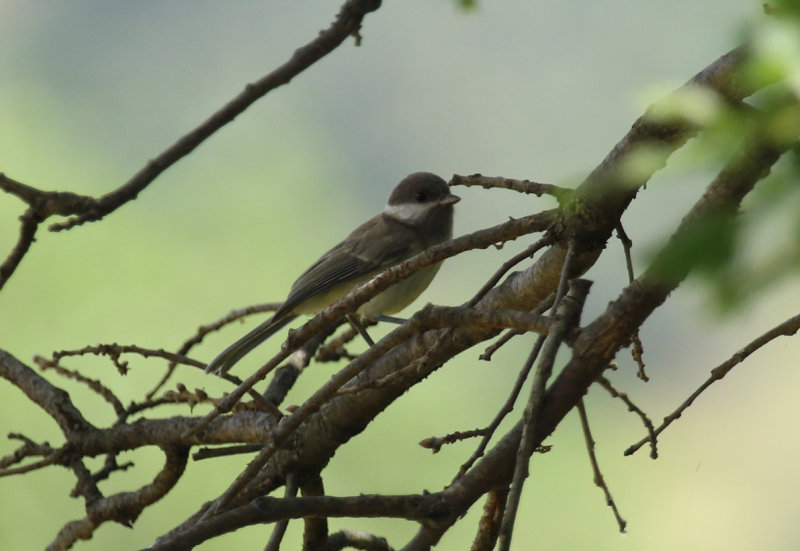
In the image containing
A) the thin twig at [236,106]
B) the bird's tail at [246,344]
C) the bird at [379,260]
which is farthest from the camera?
the bird at [379,260]

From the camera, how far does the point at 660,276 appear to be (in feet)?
2.86

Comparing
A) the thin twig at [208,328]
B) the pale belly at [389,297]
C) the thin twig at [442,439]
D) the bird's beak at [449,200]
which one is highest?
the bird's beak at [449,200]

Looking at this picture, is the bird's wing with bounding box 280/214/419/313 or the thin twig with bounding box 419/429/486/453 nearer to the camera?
the thin twig with bounding box 419/429/486/453

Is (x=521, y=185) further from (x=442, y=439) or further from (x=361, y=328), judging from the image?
(x=361, y=328)

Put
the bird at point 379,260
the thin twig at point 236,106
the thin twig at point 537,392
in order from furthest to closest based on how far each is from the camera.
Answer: the bird at point 379,260, the thin twig at point 236,106, the thin twig at point 537,392

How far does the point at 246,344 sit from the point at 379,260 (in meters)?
0.87

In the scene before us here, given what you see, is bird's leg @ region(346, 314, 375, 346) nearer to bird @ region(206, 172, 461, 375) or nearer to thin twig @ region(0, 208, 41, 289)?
bird @ region(206, 172, 461, 375)

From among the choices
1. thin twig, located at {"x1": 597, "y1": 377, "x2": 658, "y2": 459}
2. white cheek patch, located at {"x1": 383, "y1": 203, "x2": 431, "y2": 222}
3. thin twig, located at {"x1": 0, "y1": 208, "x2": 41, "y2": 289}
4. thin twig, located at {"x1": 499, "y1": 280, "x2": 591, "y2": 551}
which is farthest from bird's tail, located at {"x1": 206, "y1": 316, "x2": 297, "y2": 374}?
thin twig, located at {"x1": 499, "y1": 280, "x2": 591, "y2": 551}

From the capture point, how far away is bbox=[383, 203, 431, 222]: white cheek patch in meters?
5.07

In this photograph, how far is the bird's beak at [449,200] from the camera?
491cm

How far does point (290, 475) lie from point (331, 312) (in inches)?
30.4

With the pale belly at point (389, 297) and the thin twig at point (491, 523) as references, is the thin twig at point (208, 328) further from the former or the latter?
the thin twig at point (491, 523)

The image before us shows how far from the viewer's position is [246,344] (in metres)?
4.14

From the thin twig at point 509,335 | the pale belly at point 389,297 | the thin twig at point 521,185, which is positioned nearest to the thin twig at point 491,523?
the thin twig at point 509,335
